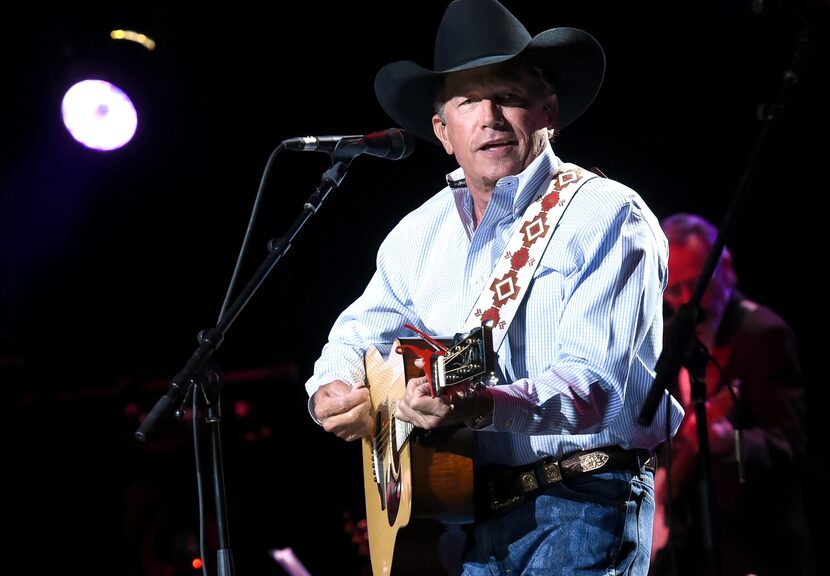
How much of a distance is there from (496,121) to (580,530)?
136 cm

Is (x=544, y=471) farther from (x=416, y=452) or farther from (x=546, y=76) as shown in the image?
(x=546, y=76)

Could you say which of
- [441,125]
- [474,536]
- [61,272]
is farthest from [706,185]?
[61,272]

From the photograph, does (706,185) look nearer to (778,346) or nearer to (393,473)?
(778,346)

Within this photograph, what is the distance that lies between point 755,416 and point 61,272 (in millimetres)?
5033

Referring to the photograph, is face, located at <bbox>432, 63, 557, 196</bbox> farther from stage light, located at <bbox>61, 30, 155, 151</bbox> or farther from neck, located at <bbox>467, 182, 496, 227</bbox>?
stage light, located at <bbox>61, 30, 155, 151</bbox>

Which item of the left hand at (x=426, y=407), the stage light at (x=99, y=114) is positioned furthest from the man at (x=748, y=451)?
the stage light at (x=99, y=114)

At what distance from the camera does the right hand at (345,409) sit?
3357 millimetres

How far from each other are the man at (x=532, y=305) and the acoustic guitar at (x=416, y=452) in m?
0.08

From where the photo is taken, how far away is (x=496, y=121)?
3082mm

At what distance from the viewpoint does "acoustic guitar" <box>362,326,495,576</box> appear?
2.28m

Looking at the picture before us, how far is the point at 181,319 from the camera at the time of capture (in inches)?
291

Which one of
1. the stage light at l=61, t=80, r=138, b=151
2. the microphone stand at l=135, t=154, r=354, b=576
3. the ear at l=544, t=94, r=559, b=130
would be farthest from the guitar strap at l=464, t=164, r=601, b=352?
the stage light at l=61, t=80, r=138, b=151

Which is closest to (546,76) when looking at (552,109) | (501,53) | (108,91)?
(552,109)

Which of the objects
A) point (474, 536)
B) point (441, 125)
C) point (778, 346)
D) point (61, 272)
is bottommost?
point (474, 536)
